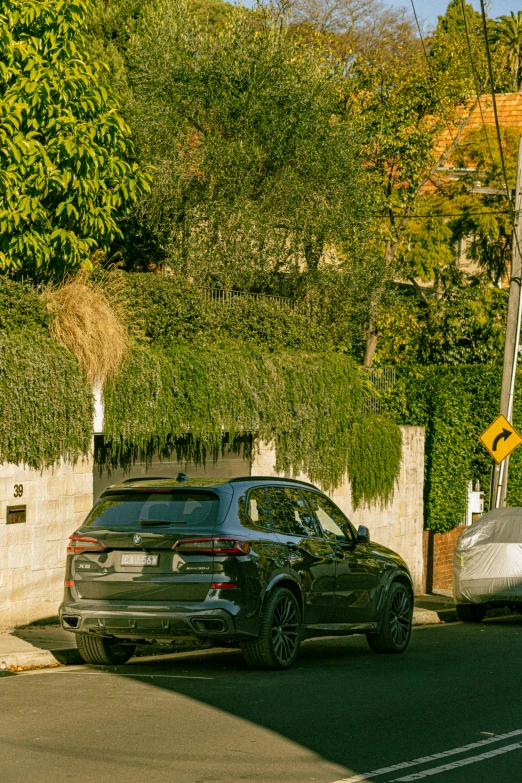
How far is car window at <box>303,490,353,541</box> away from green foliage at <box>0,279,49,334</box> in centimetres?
443

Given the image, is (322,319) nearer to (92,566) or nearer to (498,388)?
(498,388)

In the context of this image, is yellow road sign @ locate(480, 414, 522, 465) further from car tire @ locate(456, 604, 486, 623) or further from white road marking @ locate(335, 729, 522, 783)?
white road marking @ locate(335, 729, 522, 783)

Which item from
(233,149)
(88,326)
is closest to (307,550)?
(88,326)

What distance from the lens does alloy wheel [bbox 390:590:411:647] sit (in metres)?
12.8

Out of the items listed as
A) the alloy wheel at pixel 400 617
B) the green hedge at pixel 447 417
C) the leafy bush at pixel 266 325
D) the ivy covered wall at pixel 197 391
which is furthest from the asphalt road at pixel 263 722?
the green hedge at pixel 447 417

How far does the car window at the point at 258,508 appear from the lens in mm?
10961

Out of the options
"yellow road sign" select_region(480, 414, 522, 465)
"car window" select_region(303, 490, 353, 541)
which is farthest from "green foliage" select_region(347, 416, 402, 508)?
"car window" select_region(303, 490, 353, 541)

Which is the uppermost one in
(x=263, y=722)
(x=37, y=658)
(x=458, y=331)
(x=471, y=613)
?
(x=458, y=331)

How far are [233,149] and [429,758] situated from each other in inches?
560

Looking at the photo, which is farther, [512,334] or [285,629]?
[512,334]

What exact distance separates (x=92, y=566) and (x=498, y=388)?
639 inches

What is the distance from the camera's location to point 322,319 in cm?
2145

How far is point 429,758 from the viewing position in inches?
290

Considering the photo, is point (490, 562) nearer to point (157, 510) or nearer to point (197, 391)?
point (197, 391)
